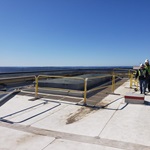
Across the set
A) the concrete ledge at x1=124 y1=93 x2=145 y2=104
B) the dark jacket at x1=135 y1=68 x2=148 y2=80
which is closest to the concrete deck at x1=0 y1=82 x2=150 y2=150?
the concrete ledge at x1=124 y1=93 x2=145 y2=104

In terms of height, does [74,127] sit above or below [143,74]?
below

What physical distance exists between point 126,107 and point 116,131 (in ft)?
10.0

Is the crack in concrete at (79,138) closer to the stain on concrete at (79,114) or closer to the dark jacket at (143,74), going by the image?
the stain on concrete at (79,114)

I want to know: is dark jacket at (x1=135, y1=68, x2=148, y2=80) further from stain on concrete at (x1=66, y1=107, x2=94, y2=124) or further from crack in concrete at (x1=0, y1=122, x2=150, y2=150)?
crack in concrete at (x1=0, y1=122, x2=150, y2=150)

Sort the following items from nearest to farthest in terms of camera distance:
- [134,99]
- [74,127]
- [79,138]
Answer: [79,138] → [74,127] → [134,99]

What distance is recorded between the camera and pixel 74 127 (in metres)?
6.15

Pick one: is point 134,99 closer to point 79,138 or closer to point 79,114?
point 79,114

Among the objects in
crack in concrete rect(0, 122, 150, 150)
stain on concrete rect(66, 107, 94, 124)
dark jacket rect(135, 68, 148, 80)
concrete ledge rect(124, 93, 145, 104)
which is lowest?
Answer: crack in concrete rect(0, 122, 150, 150)

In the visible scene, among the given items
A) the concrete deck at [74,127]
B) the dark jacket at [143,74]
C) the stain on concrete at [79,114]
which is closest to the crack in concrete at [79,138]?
the concrete deck at [74,127]

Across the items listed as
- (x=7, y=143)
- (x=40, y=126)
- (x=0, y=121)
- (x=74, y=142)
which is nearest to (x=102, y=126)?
(x=74, y=142)

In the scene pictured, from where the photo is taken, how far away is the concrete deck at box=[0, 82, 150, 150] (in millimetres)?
4867

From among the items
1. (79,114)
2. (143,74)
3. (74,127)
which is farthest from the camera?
(143,74)

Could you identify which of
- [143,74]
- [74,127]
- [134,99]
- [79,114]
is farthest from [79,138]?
[143,74]

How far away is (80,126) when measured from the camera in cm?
624
